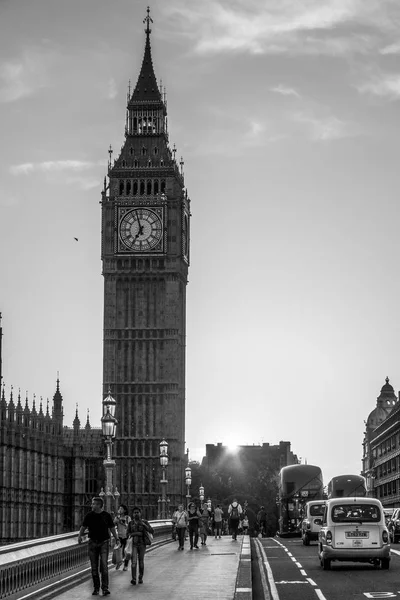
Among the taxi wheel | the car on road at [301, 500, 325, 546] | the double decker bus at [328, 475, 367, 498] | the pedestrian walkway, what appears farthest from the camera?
the double decker bus at [328, 475, 367, 498]

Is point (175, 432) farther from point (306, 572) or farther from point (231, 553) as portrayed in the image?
point (306, 572)

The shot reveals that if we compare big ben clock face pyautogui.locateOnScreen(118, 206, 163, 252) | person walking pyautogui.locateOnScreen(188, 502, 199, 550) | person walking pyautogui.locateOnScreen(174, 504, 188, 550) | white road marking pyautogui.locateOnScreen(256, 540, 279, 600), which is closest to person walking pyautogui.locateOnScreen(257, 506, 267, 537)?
person walking pyautogui.locateOnScreen(188, 502, 199, 550)

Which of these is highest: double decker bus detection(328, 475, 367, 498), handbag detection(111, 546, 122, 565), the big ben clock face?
the big ben clock face

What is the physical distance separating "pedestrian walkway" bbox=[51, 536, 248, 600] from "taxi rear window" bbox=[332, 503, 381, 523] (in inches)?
130

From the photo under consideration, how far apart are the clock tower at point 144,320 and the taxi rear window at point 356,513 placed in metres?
93.3

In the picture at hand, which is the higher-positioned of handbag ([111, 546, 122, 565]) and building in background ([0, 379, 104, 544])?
building in background ([0, 379, 104, 544])

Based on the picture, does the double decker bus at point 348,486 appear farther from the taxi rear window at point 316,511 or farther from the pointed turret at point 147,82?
the pointed turret at point 147,82

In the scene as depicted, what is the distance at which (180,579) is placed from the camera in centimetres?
3231

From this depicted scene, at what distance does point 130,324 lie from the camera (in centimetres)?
13312

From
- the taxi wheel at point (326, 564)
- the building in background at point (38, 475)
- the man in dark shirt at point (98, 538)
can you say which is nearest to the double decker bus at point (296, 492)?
the building in background at point (38, 475)

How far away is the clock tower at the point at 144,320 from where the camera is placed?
130 meters

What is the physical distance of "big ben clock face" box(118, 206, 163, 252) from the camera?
134 metres

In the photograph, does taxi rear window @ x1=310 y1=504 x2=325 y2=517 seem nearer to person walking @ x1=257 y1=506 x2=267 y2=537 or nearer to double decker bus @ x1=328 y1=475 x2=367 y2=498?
double decker bus @ x1=328 y1=475 x2=367 y2=498

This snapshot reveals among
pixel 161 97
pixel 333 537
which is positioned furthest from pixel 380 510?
pixel 161 97
